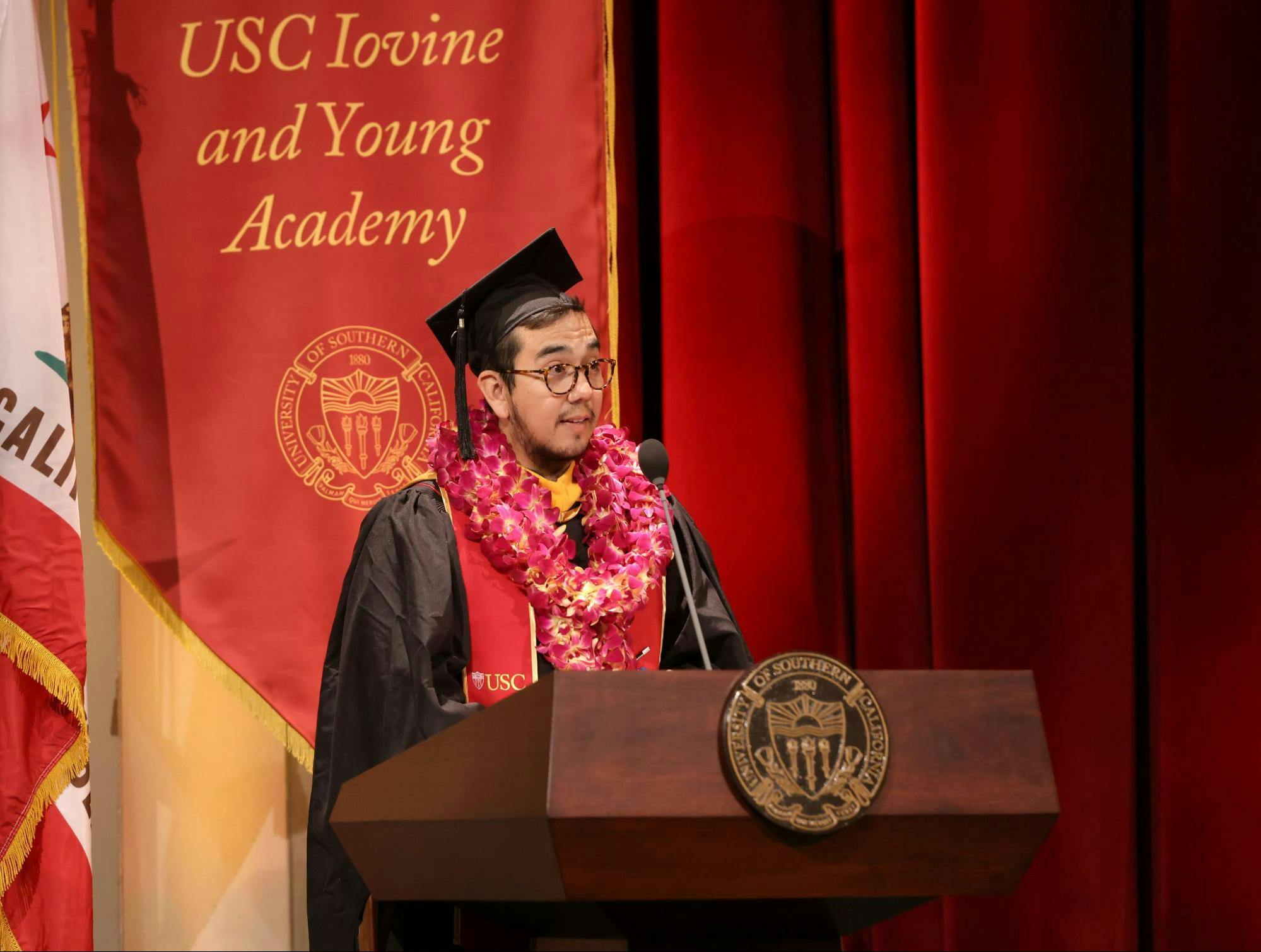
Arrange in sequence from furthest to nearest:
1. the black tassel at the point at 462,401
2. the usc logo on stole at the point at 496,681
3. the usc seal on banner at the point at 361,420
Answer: the usc seal on banner at the point at 361,420
the black tassel at the point at 462,401
the usc logo on stole at the point at 496,681

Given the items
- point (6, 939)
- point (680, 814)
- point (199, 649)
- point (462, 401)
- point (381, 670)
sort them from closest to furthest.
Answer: point (680, 814) < point (381, 670) < point (462, 401) < point (6, 939) < point (199, 649)

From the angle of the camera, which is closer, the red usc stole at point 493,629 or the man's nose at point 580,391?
the red usc stole at point 493,629

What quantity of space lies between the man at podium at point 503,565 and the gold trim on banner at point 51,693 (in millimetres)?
658

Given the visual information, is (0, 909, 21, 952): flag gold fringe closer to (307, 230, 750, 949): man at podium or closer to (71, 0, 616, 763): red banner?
(71, 0, 616, 763): red banner

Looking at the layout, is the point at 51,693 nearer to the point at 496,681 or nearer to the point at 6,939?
the point at 6,939

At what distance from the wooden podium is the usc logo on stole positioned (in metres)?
0.65

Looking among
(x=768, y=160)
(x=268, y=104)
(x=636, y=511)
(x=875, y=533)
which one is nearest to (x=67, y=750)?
(x=636, y=511)

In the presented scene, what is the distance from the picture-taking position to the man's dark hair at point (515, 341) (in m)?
2.17

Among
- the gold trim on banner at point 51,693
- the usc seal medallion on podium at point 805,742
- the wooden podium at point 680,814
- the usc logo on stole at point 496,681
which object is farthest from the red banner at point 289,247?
the usc seal medallion on podium at point 805,742

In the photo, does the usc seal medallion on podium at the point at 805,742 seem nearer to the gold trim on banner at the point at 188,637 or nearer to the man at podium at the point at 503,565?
the man at podium at the point at 503,565

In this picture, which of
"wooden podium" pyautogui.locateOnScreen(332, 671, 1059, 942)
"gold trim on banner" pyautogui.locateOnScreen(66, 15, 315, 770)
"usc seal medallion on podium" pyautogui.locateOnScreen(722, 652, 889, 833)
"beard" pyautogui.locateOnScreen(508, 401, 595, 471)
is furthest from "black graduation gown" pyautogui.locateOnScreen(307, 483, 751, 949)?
"usc seal medallion on podium" pyautogui.locateOnScreen(722, 652, 889, 833)

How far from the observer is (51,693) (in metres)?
2.42

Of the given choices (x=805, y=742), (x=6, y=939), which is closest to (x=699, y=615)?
(x=805, y=742)

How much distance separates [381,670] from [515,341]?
0.57m
